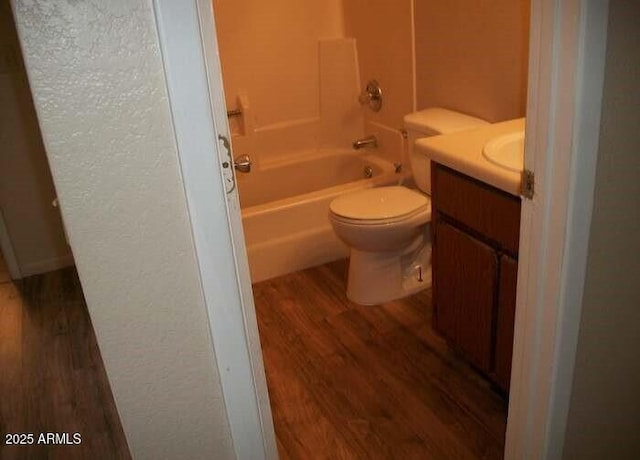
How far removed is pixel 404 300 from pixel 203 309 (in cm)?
172

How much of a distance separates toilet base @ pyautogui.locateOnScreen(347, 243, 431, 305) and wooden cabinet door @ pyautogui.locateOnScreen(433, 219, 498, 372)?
47 centimetres

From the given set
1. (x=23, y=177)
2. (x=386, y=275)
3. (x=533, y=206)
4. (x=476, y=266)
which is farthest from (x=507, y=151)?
(x=23, y=177)

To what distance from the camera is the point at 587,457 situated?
144cm

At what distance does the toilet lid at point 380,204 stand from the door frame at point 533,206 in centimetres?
109

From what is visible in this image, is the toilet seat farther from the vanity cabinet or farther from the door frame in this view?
the door frame

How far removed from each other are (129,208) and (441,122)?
1800 millimetres

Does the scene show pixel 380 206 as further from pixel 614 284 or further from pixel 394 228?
pixel 614 284

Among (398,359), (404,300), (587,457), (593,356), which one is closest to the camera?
(593,356)

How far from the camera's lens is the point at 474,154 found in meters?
1.67

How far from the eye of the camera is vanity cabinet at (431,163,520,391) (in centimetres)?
160

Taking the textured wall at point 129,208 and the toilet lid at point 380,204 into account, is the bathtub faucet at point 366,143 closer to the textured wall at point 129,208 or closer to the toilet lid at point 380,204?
the toilet lid at point 380,204

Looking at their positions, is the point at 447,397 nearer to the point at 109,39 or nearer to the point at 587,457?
the point at 587,457

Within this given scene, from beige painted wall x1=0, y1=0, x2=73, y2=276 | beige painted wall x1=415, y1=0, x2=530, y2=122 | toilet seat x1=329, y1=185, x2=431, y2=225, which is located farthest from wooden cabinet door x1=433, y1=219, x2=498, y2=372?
beige painted wall x1=0, y1=0, x2=73, y2=276

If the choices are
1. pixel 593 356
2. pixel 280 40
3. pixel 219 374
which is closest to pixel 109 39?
pixel 219 374
